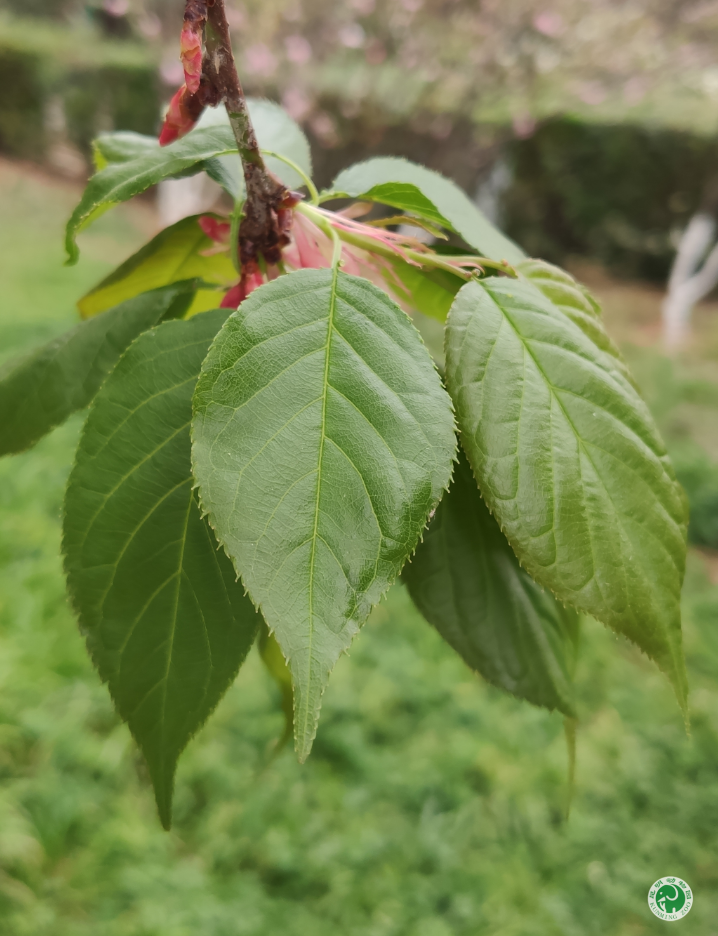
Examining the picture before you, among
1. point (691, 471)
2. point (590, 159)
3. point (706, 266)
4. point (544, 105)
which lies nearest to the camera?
point (691, 471)

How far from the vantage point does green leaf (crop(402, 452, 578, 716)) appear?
37 cm

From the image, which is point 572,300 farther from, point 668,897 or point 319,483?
point 668,897

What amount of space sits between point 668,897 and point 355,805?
64 cm

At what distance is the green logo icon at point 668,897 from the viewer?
2.70 feet

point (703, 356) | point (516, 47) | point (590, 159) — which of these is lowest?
point (703, 356)

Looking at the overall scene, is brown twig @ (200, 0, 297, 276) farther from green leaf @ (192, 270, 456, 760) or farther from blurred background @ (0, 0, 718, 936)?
blurred background @ (0, 0, 718, 936)

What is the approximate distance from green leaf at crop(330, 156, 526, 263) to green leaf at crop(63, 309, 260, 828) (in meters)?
0.13

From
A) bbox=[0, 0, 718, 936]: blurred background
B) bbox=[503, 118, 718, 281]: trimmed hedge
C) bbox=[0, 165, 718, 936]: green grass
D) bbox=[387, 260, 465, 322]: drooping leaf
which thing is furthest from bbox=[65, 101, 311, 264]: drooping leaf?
bbox=[503, 118, 718, 281]: trimmed hedge

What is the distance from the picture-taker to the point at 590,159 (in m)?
4.96

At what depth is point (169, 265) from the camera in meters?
0.45

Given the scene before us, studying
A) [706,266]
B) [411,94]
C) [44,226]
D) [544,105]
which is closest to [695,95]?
[706,266]

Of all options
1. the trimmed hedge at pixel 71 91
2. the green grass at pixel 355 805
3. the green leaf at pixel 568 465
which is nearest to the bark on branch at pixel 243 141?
the green leaf at pixel 568 465

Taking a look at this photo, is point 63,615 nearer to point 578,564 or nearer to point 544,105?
point 578,564

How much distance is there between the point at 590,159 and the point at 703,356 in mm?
1805
